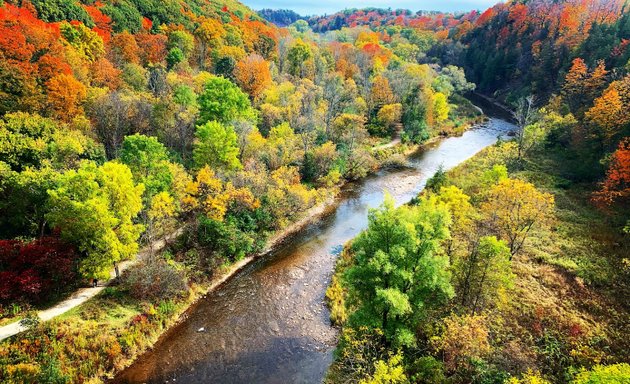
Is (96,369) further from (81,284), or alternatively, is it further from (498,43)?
(498,43)

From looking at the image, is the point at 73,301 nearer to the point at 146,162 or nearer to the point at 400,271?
the point at 146,162

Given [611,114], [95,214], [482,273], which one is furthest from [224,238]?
[611,114]

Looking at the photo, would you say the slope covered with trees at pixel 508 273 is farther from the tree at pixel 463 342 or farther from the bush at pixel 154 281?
the bush at pixel 154 281

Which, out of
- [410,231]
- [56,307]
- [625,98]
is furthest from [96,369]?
[625,98]

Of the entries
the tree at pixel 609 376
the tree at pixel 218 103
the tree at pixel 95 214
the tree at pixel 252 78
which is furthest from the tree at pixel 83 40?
the tree at pixel 609 376

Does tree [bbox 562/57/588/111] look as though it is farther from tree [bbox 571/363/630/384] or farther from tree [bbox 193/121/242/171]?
tree [bbox 571/363/630/384]

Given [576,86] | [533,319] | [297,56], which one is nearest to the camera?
[533,319]

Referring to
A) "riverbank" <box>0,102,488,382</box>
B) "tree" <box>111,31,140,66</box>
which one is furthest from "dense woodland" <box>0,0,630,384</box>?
"tree" <box>111,31,140,66</box>
